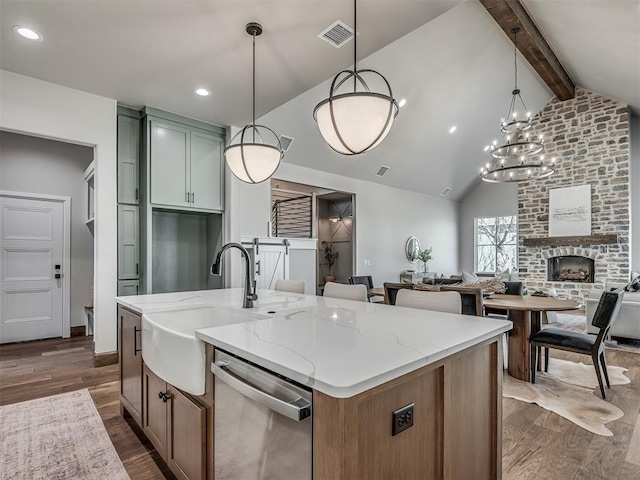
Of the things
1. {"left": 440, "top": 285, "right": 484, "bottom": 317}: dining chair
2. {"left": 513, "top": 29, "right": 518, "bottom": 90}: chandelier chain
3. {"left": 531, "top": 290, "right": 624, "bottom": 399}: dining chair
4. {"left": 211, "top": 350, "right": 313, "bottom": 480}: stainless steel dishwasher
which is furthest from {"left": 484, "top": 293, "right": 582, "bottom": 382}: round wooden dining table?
{"left": 513, "top": 29, "right": 518, "bottom": 90}: chandelier chain

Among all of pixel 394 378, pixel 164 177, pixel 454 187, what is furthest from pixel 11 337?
pixel 454 187

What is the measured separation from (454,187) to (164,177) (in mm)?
7877

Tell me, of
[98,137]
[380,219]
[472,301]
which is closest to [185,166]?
[98,137]

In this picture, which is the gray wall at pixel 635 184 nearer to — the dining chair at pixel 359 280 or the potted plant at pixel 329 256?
the dining chair at pixel 359 280

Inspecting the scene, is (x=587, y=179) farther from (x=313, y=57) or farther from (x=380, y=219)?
(x=313, y=57)

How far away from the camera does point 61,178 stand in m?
5.23

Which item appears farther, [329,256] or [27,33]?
[329,256]

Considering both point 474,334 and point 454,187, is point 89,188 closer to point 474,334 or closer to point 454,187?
point 474,334

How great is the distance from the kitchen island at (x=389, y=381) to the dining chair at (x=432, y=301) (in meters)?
0.21

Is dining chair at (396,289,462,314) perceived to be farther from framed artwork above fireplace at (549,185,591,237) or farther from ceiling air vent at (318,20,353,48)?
framed artwork above fireplace at (549,185,591,237)

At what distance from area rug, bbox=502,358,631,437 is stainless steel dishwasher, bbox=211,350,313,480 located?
2.53 metres

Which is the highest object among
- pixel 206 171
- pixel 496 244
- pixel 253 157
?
pixel 206 171

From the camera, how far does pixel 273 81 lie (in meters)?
3.61

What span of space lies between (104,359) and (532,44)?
24.5 ft
